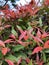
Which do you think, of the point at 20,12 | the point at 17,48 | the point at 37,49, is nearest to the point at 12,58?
the point at 17,48

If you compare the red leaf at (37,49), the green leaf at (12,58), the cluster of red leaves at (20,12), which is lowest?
the green leaf at (12,58)

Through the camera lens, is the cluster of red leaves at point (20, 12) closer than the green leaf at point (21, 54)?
No

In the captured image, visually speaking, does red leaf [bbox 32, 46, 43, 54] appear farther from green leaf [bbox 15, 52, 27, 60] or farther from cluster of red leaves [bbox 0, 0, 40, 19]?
cluster of red leaves [bbox 0, 0, 40, 19]

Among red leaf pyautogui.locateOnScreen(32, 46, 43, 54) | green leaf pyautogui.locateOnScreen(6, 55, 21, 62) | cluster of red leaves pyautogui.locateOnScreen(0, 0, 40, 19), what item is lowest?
green leaf pyautogui.locateOnScreen(6, 55, 21, 62)

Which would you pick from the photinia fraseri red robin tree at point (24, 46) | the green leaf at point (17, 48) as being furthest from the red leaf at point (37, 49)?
the green leaf at point (17, 48)

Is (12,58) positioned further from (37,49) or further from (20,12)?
(20,12)

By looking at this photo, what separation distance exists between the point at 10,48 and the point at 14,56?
0.08 m

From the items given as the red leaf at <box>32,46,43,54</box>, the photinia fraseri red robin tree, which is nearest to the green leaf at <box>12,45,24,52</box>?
the photinia fraseri red robin tree

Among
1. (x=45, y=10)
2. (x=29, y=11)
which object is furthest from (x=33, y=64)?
(x=45, y=10)

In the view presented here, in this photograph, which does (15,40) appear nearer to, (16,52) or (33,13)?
(16,52)

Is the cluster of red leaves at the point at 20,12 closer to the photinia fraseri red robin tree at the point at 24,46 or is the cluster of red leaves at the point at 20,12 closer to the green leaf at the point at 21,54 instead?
the photinia fraseri red robin tree at the point at 24,46

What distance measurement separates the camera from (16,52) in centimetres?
162

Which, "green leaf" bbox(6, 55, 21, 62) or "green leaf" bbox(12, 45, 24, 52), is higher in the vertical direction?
"green leaf" bbox(12, 45, 24, 52)

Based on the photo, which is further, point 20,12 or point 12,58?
point 20,12
